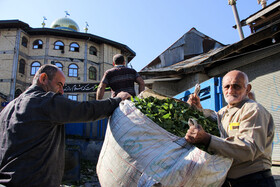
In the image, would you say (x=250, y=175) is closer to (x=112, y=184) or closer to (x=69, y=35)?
(x=112, y=184)

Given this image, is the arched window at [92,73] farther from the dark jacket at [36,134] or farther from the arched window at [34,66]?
the dark jacket at [36,134]

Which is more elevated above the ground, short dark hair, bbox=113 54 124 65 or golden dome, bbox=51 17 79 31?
golden dome, bbox=51 17 79 31

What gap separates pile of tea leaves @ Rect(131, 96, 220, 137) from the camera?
72.7 inches

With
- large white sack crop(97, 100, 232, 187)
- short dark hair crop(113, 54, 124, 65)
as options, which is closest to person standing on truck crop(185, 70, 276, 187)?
large white sack crop(97, 100, 232, 187)

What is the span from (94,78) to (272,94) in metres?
23.0

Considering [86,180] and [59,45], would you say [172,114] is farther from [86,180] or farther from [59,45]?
[59,45]

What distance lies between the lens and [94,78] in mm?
26688

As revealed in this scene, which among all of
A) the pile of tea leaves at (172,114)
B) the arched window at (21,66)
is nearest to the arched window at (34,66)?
the arched window at (21,66)

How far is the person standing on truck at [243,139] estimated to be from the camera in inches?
63.5

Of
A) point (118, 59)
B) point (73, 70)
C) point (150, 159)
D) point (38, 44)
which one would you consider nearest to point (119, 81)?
point (118, 59)

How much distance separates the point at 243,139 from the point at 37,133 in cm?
155

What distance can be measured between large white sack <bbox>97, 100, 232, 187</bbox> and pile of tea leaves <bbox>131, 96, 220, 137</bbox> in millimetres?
141

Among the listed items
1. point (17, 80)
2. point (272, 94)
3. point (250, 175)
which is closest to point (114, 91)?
point (250, 175)

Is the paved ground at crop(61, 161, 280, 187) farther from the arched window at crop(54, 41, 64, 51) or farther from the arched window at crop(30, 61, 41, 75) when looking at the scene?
the arched window at crop(54, 41, 64, 51)
